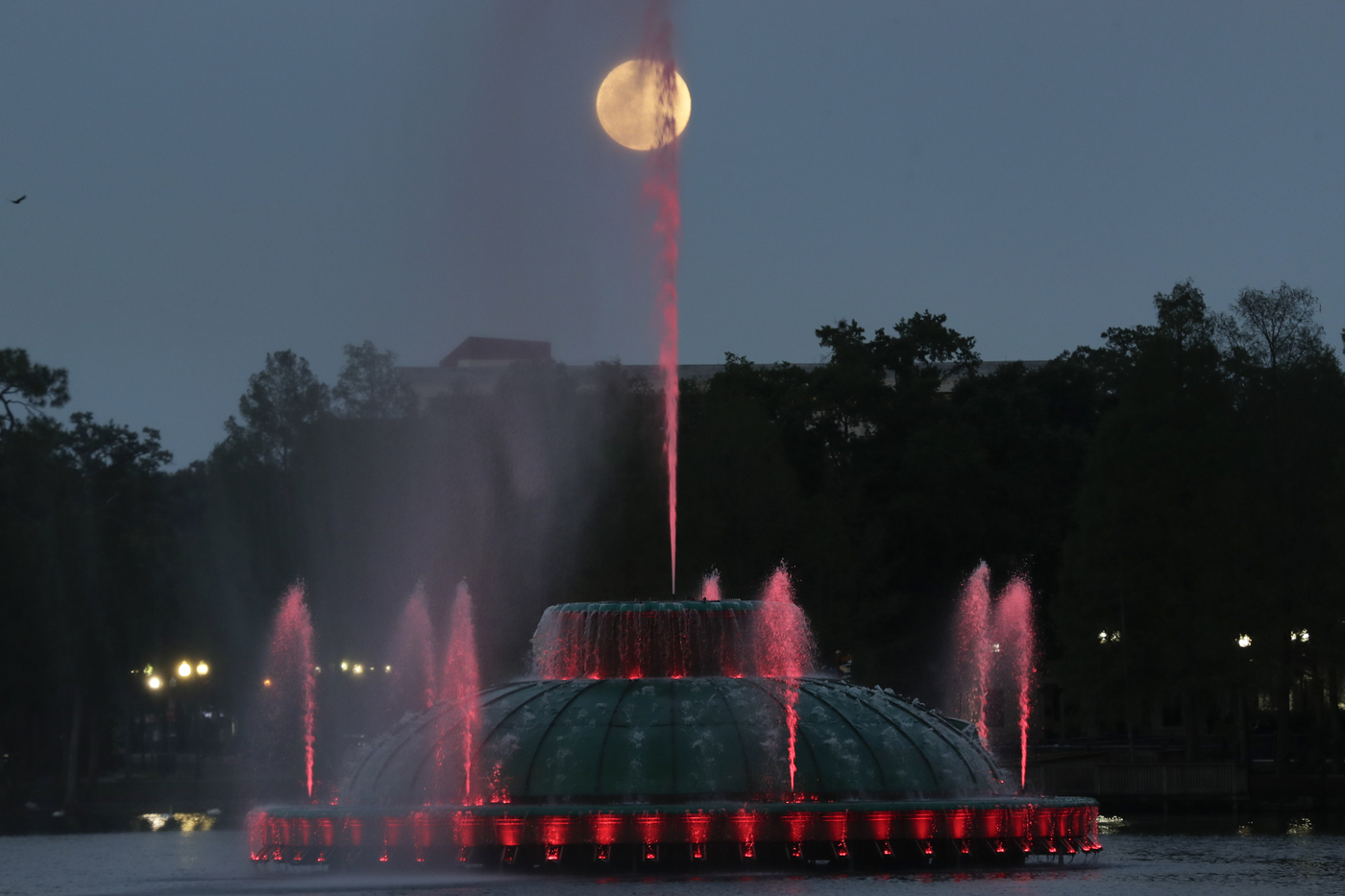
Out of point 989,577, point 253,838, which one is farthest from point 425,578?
point 253,838

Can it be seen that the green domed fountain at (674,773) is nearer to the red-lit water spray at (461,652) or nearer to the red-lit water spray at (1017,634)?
the red-lit water spray at (461,652)

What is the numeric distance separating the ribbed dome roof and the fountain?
0.10ft

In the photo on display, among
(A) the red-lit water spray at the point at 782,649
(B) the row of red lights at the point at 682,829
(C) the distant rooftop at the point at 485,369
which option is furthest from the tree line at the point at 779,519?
(B) the row of red lights at the point at 682,829

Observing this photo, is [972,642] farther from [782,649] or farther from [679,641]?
[679,641]

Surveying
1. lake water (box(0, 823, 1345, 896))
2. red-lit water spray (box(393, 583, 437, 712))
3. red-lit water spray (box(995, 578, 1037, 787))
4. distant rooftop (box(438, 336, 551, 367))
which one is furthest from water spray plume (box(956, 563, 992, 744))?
distant rooftop (box(438, 336, 551, 367))

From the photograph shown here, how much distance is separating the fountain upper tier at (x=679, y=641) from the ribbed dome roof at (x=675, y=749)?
0.51 m

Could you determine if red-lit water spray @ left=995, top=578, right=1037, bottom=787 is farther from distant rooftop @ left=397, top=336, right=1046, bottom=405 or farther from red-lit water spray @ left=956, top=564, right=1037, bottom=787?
distant rooftop @ left=397, top=336, right=1046, bottom=405

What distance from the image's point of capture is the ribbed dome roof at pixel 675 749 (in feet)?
77.6

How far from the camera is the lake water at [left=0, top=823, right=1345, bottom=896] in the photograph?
20.5 m

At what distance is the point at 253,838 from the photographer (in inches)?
945

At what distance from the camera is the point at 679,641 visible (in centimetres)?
2667

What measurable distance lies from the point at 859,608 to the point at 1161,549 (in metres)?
10.5

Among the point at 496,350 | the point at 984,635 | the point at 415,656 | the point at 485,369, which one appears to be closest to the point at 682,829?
the point at 415,656

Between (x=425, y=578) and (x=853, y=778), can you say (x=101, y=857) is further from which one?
(x=425, y=578)
